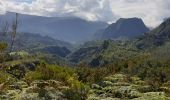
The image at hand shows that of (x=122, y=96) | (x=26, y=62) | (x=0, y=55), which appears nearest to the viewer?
(x=122, y=96)

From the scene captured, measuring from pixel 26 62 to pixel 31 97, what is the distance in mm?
179405

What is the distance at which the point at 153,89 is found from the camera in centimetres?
1688

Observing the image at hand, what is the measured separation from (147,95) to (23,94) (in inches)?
141

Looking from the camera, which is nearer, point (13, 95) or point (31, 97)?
point (31, 97)

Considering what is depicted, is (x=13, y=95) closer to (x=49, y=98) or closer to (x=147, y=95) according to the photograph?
(x=49, y=98)

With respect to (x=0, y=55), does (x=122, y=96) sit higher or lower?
lower

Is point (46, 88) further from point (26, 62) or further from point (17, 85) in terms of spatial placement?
point (26, 62)

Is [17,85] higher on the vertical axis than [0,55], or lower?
lower

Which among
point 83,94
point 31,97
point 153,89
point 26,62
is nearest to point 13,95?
point 31,97

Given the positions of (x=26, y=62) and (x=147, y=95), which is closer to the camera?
(x=147, y=95)

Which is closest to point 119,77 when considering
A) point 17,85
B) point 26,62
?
point 17,85

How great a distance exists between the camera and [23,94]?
10141 millimetres

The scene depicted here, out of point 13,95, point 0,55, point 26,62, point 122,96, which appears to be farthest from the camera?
point 26,62

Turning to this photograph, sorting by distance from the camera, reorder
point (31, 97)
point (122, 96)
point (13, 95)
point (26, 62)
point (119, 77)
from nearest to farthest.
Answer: point (31, 97)
point (13, 95)
point (122, 96)
point (119, 77)
point (26, 62)
